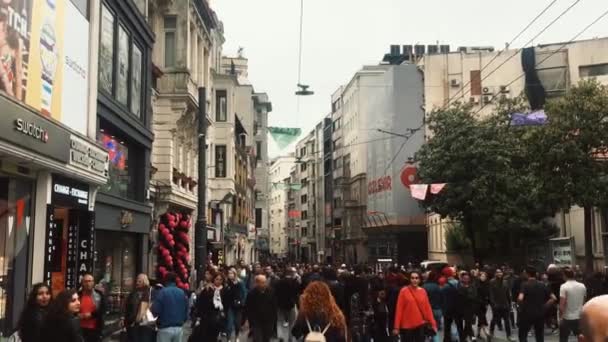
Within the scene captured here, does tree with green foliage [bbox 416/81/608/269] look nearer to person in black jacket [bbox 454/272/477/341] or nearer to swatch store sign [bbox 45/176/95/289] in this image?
person in black jacket [bbox 454/272/477/341]

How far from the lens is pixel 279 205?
14750 cm

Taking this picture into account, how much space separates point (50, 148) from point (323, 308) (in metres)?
6.70

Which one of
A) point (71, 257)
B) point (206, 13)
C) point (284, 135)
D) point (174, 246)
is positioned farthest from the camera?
point (284, 135)

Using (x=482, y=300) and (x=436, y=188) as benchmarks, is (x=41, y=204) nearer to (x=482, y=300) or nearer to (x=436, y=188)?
(x=482, y=300)

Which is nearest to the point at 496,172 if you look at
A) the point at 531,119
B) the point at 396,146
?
the point at 531,119

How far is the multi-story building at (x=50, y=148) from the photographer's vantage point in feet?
37.1

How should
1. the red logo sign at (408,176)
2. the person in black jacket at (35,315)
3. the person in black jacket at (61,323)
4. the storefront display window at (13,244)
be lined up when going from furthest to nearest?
the red logo sign at (408,176) < the storefront display window at (13,244) < the person in black jacket at (35,315) < the person in black jacket at (61,323)

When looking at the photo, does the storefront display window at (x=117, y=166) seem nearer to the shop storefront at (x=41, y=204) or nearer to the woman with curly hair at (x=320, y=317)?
the shop storefront at (x=41, y=204)

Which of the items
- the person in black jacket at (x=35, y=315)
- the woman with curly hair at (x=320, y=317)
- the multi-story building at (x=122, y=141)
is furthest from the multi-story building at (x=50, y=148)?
the woman with curly hair at (x=320, y=317)

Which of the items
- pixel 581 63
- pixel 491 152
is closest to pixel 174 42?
pixel 491 152

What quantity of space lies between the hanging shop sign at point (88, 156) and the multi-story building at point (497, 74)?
26.9 m

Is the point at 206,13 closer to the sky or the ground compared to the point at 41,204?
closer to the sky

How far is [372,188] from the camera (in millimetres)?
66562

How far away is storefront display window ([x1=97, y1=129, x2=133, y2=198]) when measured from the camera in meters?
17.8
